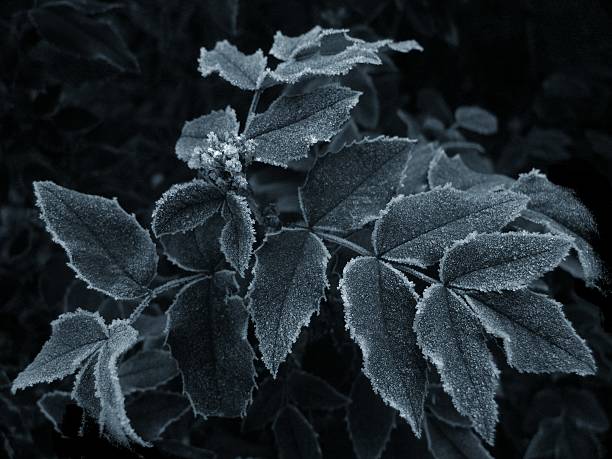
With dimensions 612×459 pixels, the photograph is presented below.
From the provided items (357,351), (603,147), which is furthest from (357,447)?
(603,147)

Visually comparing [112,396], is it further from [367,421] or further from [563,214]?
[563,214]

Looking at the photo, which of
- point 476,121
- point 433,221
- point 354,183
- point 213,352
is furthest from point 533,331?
point 476,121

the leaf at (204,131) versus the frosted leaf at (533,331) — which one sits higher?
the leaf at (204,131)

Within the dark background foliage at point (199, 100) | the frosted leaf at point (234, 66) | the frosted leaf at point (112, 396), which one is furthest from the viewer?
the dark background foliage at point (199, 100)

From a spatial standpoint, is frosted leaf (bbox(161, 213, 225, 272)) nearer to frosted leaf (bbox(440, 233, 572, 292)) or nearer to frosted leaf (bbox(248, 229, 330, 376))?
frosted leaf (bbox(248, 229, 330, 376))

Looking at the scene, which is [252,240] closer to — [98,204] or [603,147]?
[98,204]

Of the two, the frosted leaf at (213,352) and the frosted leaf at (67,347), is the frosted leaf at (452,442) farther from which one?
the frosted leaf at (67,347)

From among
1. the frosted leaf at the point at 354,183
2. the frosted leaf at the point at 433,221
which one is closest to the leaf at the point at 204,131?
the frosted leaf at the point at 354,183
